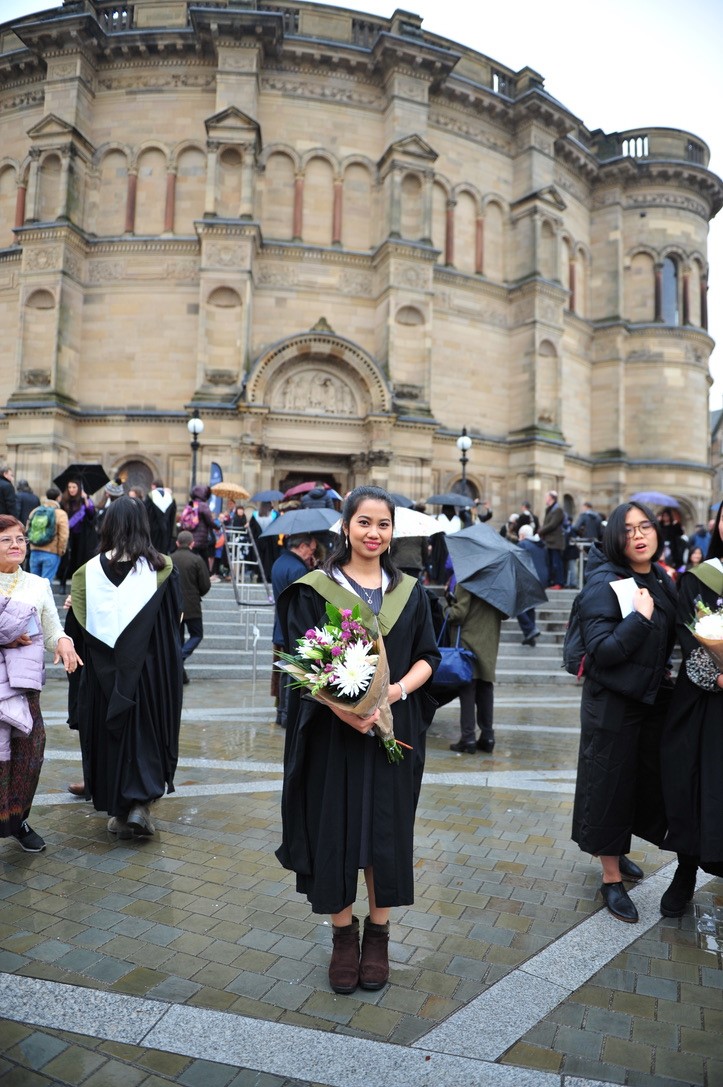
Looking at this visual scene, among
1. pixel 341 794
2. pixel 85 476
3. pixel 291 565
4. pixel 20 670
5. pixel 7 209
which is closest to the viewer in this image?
pixel 341 794

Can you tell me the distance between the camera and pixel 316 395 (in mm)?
22375

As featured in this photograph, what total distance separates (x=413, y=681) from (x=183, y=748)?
4.39m

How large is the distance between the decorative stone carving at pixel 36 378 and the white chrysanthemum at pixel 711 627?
2205 cm

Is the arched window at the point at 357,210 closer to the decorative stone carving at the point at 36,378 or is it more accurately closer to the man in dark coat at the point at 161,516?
the decorative stone carving at the point at 36,378

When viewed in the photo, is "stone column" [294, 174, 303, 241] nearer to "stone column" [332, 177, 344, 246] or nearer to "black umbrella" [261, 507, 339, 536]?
"stone column" [332, 177, 344, 246]

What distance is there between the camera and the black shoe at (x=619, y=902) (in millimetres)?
3664

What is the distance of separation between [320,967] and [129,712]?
2160 millimetres

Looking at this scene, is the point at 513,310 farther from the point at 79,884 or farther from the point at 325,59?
the point at 79,884

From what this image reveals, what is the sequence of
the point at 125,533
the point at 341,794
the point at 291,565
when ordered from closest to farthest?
the point at 341,794
the point at 125,533
the point at 291,565

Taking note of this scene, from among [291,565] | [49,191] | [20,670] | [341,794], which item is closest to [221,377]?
[49,191]

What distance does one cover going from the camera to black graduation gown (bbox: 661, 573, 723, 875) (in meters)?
3.50

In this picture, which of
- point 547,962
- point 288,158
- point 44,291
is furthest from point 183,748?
point 288,158

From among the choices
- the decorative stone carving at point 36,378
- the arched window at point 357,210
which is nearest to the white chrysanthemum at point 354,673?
the decorative stone carving at point 36,378

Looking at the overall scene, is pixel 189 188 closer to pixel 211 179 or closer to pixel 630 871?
pixel 211 179
